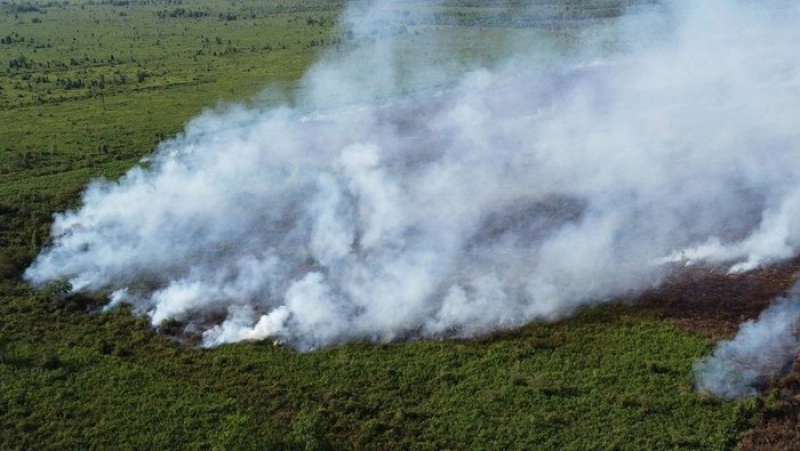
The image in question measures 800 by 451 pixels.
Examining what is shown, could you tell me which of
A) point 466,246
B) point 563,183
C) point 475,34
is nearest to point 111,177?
point 466,246

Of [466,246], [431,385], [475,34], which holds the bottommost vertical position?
[431,385]

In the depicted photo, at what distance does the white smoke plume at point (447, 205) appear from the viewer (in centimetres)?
2864

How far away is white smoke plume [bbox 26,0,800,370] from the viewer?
28.6m

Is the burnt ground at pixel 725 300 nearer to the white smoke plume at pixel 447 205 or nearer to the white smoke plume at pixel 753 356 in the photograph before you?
the white smoke plume at pixel 753 356

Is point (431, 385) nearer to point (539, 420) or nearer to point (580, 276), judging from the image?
point (539, 420)

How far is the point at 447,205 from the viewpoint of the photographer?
3656 centimetres

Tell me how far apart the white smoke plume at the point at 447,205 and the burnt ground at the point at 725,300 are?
877 mm

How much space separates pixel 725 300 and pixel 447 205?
587 inches

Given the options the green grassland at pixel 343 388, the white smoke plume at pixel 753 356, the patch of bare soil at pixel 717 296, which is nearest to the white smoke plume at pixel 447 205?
the patch of bare soil at pixel 717 296

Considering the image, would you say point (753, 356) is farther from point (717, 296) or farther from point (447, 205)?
point (447, 205)

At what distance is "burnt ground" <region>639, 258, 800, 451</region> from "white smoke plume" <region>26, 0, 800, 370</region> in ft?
2.88

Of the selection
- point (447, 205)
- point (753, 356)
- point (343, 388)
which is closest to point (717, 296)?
point (753, 356)

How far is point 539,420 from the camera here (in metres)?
21.7

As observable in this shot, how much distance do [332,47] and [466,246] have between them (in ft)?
184
